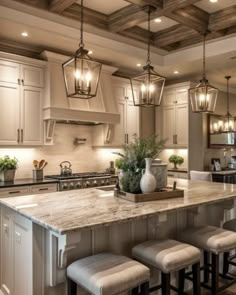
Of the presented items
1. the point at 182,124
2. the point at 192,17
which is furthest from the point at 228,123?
the point at 192,17

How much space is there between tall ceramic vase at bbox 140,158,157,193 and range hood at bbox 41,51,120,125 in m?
2.38

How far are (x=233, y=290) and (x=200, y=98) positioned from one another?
213 centimetres

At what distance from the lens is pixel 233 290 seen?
2.95m

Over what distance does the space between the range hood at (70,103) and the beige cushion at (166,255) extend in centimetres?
287

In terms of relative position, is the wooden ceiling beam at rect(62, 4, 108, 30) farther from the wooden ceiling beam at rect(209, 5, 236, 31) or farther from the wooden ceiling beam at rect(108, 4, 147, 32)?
the wooden ceiling beam at rect(209, 5, 236, 31)

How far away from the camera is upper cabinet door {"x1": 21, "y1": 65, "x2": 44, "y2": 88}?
4531 mm

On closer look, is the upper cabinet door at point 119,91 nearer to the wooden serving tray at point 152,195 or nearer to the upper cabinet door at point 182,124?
the upper cabinet door at point 182,124

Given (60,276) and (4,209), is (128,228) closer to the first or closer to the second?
(60,276)

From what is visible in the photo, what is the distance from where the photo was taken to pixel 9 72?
438cm

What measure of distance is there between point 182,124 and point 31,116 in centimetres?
313

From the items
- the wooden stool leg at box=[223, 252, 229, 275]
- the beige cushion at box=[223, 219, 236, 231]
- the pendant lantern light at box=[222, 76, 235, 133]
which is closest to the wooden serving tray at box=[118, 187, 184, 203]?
the beige cushion at box=[223, 219, 236, 231]

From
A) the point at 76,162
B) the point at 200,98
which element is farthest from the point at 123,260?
the point at 76,162

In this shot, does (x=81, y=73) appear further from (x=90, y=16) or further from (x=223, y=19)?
(x=223, y=19)

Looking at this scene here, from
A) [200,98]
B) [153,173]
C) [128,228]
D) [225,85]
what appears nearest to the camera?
[128,228]
